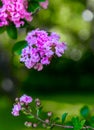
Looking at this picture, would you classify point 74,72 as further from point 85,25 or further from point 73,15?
point 73,15

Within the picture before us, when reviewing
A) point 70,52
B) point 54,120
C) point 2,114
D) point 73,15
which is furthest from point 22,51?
point 70,52

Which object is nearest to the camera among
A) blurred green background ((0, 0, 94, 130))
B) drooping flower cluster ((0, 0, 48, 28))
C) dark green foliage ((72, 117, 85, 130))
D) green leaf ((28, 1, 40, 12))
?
dark green foliage ((72, 117, 85, 130))

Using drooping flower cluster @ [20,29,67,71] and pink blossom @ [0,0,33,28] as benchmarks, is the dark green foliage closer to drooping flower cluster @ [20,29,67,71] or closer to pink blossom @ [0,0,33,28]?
drooping flower cluster @ [20,29,67,71]

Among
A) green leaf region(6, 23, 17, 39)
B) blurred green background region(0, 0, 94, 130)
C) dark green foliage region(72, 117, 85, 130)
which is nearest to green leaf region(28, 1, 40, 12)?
green leaf region(6, 23, 17, 39)

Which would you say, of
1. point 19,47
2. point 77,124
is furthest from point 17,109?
point 19,47

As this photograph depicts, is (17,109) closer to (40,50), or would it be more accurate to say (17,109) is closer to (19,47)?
(40,50)

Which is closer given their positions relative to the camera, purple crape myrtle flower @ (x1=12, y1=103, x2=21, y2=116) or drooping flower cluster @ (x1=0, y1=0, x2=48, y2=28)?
purple crape myrtle flower @ (x1=12, y1=103, x2=21, y2=116)

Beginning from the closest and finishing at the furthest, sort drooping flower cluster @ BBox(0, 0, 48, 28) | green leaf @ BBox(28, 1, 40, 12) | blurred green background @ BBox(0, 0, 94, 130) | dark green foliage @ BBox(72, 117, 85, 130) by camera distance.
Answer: dark green foliage @ BBox(72, 117, 85, 130) < drooping flower cluster @ BBox(0, 0, 48, 28) < green leaf @ BBox(28, 1, 40, 12) < blurred green background @ BBox(0, 0, 94, 130)
